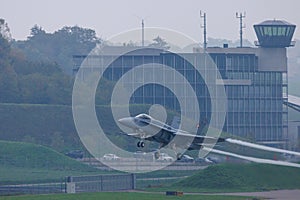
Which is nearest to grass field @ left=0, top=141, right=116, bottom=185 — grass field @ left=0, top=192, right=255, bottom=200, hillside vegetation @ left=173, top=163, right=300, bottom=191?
hillside vegetation @ left=173, top=163, right=300, bottom=191

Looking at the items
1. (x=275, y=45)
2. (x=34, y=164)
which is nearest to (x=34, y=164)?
(x=34, y=164)

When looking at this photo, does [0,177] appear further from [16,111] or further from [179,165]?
[16,111]

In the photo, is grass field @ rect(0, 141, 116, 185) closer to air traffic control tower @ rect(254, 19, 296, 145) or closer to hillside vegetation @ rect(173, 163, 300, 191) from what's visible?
hillside vegetation @ rect(173, 163, 300, 191)

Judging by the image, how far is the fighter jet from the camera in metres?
72.3

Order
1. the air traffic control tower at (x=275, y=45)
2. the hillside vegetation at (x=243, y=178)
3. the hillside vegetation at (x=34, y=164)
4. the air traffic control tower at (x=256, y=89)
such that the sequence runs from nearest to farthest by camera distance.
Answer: the hillside vegetation at (x=243, y=178)
the hillside vegetation at (x=34, y=164)
the air traffic control tower at (x=256, y=89)
the air traffic control tower at (x=275, y=45)

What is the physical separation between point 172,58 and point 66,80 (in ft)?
50.0

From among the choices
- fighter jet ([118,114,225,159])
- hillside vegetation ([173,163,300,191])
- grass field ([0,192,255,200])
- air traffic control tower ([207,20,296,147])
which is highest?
air traffic control tower ([207,20,296,147])

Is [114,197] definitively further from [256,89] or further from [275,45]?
[275,45]

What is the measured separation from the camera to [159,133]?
73.3m

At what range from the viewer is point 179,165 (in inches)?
4513

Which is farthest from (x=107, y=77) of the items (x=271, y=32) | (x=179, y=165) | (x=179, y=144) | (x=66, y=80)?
(x=179, y=144)

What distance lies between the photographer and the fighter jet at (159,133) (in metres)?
72.3

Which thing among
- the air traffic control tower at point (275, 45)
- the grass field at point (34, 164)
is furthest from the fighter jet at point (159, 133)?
the air traffic control tower at point (275, 45)

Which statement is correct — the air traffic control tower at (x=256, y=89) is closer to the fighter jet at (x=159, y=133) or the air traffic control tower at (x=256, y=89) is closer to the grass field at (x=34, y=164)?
the grass field at (x=34, y=164)
